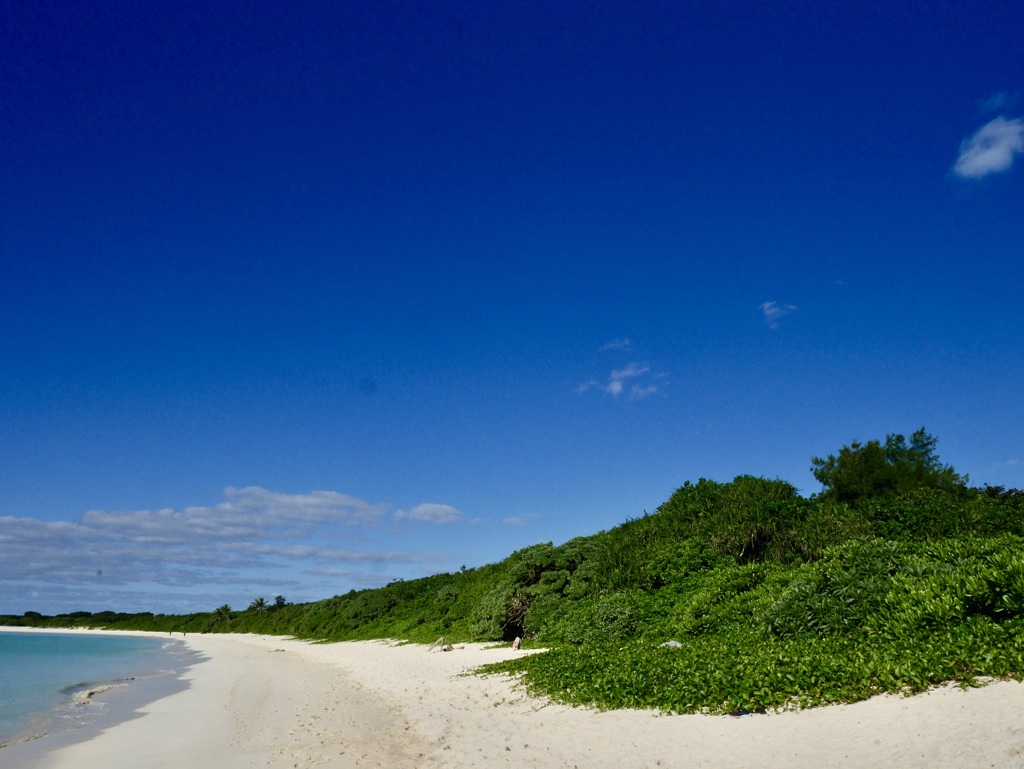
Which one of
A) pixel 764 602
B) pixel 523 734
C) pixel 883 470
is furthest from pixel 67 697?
pixel 883 470

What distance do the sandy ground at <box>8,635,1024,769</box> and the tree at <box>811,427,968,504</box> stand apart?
3762 centimetres

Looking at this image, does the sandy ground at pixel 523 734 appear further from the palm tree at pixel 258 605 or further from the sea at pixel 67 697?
the palm tree at pixel 258 605

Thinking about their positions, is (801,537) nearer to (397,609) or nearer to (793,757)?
(793,757)

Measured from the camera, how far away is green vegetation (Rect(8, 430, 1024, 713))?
434 inches

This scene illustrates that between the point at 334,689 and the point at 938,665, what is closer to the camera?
the point at 938,665

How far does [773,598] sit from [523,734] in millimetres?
10077

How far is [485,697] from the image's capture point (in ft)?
50.3

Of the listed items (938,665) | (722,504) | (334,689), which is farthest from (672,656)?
(722,504)

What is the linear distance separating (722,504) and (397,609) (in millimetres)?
37751

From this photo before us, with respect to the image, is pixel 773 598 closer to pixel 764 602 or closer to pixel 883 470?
pixel 764 602

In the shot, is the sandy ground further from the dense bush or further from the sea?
the sea

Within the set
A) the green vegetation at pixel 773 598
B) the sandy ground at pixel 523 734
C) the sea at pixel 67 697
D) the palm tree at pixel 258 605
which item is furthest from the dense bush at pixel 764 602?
the palm tree at pixel 258 605

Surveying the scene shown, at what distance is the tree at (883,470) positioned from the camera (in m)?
43.5


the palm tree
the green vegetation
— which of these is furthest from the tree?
the palm tree
